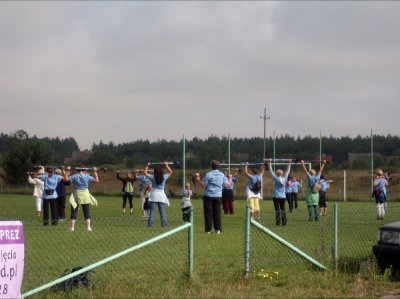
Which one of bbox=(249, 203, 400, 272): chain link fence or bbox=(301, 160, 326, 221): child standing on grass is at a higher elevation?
bbox=(301, 160, 326, 221): child standing on grass

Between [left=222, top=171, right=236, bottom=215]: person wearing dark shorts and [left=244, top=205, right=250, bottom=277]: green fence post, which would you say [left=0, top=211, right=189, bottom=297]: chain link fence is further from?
[left=222, top=171, right=236, bottom=215]: person wearing dark shorts

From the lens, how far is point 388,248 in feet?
30.1

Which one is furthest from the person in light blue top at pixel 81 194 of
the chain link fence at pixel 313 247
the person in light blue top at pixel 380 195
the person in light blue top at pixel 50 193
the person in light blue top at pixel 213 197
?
the person in light blue top at pixel 380 195

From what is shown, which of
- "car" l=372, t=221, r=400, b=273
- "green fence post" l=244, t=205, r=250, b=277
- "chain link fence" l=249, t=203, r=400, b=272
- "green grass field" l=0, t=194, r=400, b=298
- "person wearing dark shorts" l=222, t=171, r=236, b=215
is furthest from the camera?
"person wearing dark shorts" l=222, t=171, r=236, b=215

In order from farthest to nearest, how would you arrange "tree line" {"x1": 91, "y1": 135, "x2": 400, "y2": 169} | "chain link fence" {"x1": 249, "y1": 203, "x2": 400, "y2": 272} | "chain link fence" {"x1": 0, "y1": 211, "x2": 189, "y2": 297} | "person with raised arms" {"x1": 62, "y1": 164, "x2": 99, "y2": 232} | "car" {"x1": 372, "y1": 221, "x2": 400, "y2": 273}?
"tree line" {"x1": 91, "y1": 135, "x2": 400, "y2": 169}, "person with raised arms" {"x1": 62, "y1": 164, "x2": 99, "y2": 232}, "chain link fence" {"x1": 249, "y1": 203, "x2": 400, "y2": 272}, "car" {"x1": 372, "y1": 221, "x2": 400, "y2": 273}, "chain link fence" {"x1": 0, "y1": 211, "x2": 189, "y2": 297}

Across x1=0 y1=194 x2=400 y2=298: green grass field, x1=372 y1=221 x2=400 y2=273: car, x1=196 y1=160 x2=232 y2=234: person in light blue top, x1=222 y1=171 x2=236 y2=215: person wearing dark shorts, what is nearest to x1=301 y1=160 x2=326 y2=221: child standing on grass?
x1=196 y1=160 x2=232 y2=234: person in light blue top

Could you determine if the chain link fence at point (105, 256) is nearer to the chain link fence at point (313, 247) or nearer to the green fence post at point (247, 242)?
the green fence post at point (247, 242)

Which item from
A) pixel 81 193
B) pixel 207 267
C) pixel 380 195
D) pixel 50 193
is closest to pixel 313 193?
pixel 380 195

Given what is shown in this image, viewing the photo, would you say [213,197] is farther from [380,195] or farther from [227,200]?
[227,200]

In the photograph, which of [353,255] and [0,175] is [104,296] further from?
[0,175]

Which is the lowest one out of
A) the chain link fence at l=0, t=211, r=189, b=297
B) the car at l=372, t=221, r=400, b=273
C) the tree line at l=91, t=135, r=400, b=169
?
the chain link fence at l=0, t=211, r=189, b=297

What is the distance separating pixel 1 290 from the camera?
696cm

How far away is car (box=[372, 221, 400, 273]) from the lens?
358 inches

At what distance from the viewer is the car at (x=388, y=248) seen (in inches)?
358
